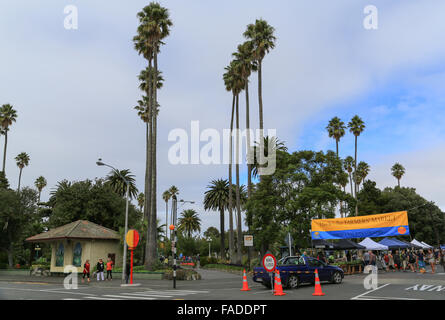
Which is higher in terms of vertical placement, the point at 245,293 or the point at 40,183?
the point at 40,183

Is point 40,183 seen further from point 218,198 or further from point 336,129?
point 336,129

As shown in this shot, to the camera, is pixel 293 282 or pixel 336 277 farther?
pixel 336 277

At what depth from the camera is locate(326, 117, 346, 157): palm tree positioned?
61.2 metres

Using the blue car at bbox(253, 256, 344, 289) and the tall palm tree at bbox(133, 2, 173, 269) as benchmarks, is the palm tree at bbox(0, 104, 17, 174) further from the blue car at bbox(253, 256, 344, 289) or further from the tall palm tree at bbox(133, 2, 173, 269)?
the blue car at bbox(253, 256, 344, 289)

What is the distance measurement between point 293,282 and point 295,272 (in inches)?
18.8

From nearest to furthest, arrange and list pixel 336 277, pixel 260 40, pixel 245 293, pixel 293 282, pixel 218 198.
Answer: pixel 245 293
pixel 293 282
pixel 336 277
pixel 260 40
pixel 218 198

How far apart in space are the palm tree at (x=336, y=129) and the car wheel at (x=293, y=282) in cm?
4725

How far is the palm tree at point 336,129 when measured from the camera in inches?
2409

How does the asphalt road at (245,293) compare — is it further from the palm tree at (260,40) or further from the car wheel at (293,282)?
the palm tree at (260,40)

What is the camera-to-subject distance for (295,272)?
57.9 feet

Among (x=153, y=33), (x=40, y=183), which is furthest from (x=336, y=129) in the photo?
(x=40, y=183)

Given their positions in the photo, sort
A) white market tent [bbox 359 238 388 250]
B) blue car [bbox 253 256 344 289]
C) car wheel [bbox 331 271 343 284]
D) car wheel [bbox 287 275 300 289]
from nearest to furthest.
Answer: blue car [bbox 253 256 344 289] → car wheel [bbox 287 275 300 289] → car wheel [bbox 331 271 343 284] → white market tent [bbox 359 238 388 250]

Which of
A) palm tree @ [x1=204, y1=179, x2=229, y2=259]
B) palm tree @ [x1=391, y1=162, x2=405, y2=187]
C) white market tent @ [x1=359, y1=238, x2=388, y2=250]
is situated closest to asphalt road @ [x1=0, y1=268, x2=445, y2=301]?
white market tent @ [x1=359, y1=238, x2=388, y2=250]
